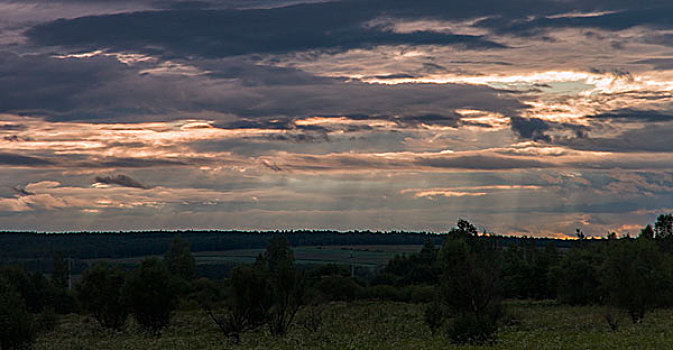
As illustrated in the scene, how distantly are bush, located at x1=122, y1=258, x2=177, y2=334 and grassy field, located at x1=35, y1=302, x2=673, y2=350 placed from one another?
161 centimetres

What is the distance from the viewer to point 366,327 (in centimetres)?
7600

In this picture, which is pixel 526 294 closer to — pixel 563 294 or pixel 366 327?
pixel 563 294

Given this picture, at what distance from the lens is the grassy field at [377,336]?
52.0 metres

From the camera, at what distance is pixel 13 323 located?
52.8m

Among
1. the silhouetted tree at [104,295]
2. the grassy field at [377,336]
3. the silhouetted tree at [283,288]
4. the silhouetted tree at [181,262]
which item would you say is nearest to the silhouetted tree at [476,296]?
the grassy field at [377,336]

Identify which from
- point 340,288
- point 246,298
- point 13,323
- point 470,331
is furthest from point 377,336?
point 340,288

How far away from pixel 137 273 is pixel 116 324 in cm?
836

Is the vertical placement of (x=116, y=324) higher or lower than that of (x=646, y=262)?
lower

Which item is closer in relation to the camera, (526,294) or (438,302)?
(438,302)

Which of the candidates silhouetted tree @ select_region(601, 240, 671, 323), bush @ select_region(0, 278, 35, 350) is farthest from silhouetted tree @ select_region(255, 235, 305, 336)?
silhouetted tree @ select_region(601, 240, 671, 323)

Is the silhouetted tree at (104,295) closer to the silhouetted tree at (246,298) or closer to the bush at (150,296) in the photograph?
the bush at (150,296)

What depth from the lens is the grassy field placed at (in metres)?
52.0

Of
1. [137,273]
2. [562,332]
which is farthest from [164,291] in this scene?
[562,332]

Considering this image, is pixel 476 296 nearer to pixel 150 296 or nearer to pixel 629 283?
pixel 629 283
